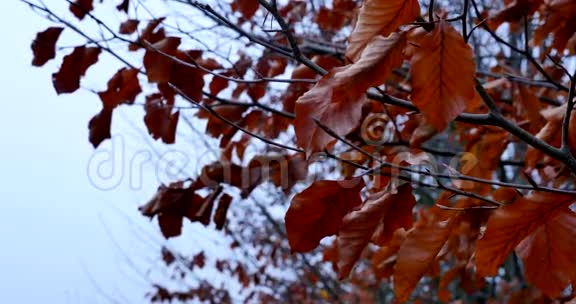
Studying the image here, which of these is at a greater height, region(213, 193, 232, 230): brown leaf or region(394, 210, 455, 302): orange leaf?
region(213, 193, 232, 230): brown leaf

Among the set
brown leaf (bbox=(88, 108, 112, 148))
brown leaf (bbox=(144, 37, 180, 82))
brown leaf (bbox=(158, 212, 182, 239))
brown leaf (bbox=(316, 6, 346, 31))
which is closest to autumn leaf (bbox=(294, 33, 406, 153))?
brown leaf (bbox=(144, 37, 180, 82))

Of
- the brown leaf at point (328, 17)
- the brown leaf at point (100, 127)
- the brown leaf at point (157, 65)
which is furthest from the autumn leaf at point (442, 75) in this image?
the brown leaf at point (328, 17)

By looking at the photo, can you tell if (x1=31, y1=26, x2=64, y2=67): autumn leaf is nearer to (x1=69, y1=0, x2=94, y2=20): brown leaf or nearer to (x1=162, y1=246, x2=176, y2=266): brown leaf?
(x1=69, y1=0, x2=94, y2=20): brown leaf

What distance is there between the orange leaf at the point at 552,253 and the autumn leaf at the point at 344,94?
238mm

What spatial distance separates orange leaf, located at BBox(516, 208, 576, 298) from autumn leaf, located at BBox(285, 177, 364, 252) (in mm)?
204

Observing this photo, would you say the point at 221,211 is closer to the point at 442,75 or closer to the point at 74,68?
the point at 74,68

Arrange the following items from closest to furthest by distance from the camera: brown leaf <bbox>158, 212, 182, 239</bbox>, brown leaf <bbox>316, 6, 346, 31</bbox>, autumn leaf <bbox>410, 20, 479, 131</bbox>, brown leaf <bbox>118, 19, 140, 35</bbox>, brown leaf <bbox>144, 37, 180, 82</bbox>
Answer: autumn leaf <bbox>410, 20, 479, 131</bbox>
brown leaf <bbox>144, 37, 180, 82</bbox>
brown leaf <bbox>158, 212, 182, 239</bbox>
brown leaf <bbox>118, 19, 140, 35</bbox>
brown leaf <bbox>316, 6, 346, 31</bbox>

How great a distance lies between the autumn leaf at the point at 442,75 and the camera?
22.4 inches

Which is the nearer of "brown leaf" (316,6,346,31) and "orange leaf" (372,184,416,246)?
"orange leaf" (372,184,416,246)

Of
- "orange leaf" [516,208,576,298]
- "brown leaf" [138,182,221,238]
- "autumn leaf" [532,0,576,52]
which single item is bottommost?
"orange leaf" [516,208,576,298]

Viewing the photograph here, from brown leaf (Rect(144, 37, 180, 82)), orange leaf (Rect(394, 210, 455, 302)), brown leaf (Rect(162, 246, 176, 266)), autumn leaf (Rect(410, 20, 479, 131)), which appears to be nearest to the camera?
autumn leaf (Rect(410, 20, 479, 131))

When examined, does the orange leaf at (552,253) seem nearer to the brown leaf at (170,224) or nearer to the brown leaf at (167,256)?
the brown leaf at (170,224)

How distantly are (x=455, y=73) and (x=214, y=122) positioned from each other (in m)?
0.81

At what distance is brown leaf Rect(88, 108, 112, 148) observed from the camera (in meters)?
1.22
